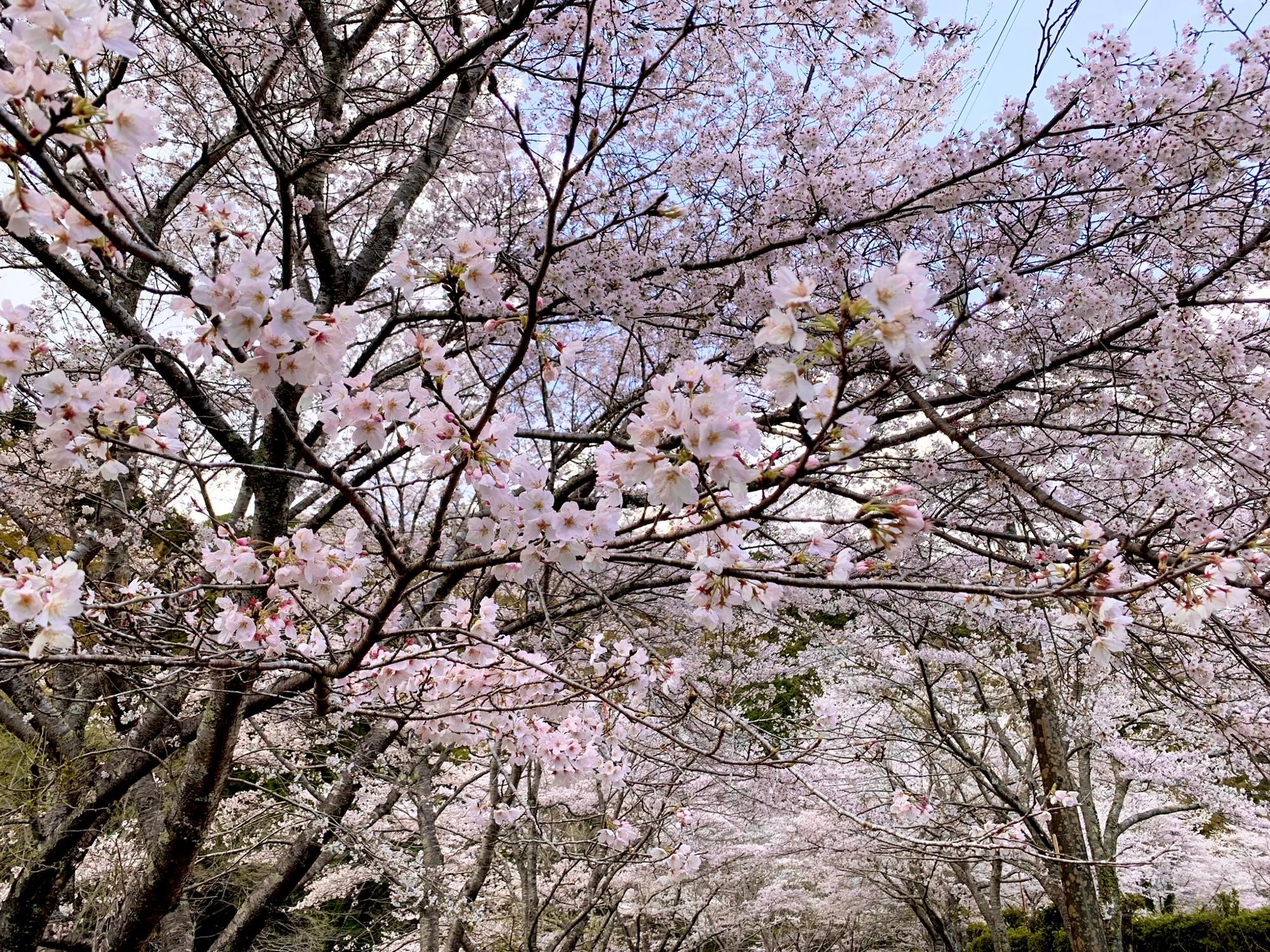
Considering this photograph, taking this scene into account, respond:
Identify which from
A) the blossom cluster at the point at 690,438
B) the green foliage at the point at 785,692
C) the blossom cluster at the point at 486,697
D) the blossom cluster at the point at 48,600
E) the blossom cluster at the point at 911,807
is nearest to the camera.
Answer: the blossom cluster at the point at 690,438

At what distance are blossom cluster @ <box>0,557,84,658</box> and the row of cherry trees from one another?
0.05 feet

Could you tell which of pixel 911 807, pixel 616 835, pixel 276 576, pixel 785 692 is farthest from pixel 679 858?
pixel 785 692

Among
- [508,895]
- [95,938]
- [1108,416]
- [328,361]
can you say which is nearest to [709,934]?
[508,895]

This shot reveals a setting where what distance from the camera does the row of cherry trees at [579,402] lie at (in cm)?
129

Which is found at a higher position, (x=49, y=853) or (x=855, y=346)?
(x=855, y=346)

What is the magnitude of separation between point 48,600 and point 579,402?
16.5ft

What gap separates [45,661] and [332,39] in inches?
111

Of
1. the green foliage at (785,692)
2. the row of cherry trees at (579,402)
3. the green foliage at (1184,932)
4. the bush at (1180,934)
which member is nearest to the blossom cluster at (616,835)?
the row of cherry trees at (579,402)

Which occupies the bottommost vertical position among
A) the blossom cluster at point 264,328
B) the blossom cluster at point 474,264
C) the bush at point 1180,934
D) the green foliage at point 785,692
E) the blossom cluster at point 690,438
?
the bush at point 1180,934

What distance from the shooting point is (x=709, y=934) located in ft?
30.2

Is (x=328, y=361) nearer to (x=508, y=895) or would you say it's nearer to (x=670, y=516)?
(x=670, y=516)

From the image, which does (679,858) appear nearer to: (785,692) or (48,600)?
(48,600)

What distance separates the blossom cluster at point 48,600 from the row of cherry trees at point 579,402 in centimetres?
2

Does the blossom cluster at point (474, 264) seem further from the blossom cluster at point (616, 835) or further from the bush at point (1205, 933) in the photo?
the bush at point (1205, 933)
